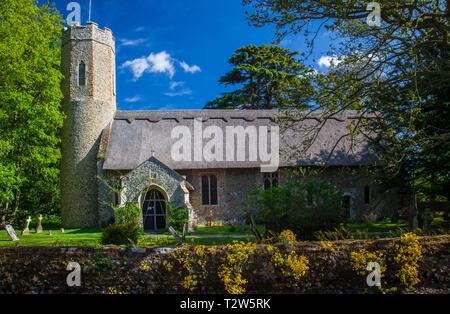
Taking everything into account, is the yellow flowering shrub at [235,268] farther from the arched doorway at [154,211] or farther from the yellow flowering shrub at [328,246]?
the arched doorway at [154,211]

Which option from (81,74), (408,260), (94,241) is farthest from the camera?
(81,74)

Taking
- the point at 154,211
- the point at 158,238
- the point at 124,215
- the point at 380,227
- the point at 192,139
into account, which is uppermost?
the point at 192,139

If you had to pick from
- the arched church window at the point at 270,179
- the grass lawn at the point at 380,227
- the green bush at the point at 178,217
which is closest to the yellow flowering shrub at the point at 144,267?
the green bush at the point at 178,217

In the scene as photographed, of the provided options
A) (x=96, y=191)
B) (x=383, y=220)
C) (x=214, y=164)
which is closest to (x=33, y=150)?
(x=96, y=191)

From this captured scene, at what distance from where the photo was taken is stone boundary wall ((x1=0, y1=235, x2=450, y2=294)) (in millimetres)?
6609

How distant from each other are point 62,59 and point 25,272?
1724 centimetres

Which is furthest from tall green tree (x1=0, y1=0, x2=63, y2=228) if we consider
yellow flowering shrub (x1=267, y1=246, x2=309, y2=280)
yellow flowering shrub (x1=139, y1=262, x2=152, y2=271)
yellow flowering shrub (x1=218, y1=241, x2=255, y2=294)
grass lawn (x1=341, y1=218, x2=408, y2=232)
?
grass lawn (x1=341, y1=218, x2=408, y2=232)

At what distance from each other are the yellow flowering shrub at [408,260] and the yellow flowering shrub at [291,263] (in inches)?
84.1

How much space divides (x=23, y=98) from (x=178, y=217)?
10.6 meters

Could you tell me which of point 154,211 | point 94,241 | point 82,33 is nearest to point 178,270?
point 94,241

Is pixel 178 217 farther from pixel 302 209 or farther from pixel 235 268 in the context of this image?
pixel 235 268

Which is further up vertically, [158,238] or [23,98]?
[23,98]

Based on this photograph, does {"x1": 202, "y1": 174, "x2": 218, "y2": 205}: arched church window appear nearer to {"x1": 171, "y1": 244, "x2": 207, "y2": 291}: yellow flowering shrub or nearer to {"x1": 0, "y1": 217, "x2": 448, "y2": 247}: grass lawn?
{"x1": 0, "y1": 217, "x2": 448, "y2": 247}: grass lawn

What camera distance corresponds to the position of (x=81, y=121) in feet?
63.5
